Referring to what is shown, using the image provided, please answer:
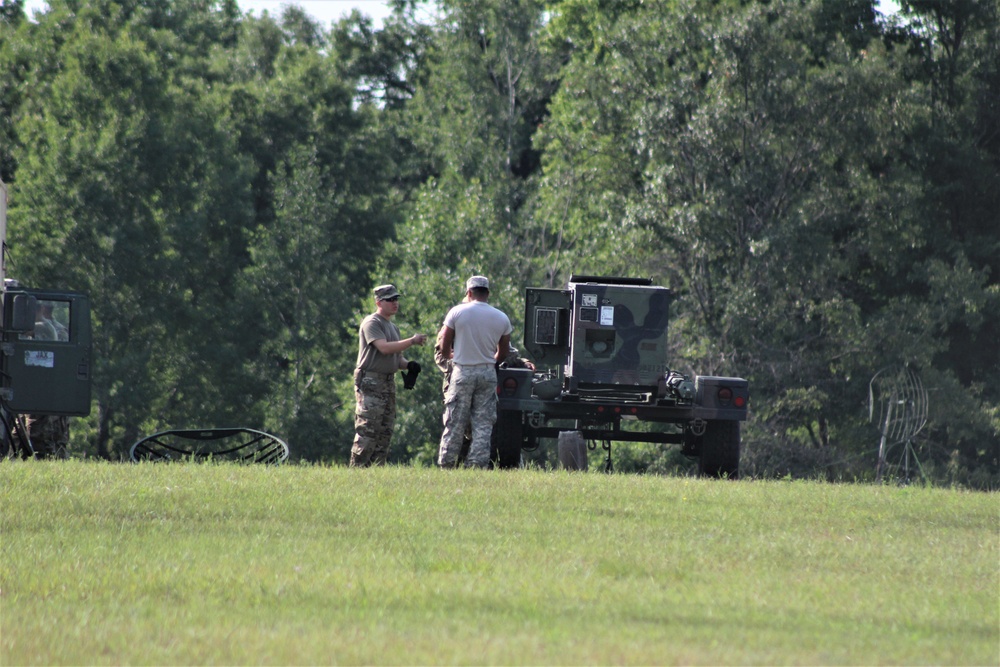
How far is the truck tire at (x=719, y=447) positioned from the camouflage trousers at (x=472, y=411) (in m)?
3.23

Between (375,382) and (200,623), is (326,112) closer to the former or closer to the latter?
(375,382)

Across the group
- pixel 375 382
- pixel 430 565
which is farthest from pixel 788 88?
pixel 430 565

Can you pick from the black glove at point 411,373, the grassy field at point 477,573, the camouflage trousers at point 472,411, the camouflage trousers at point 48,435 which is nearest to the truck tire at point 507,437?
the black glove at point 411,373

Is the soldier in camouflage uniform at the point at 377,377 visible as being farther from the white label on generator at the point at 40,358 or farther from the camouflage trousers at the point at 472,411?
the white label on generator at the point at 40,358

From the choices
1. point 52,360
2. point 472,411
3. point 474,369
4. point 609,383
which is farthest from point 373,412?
point 52,360

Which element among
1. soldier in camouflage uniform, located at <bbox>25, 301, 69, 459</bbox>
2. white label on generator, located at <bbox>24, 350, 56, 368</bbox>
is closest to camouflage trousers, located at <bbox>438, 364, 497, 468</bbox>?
white label on generator, located at <bbox>24, 350, 56, 368</bbox>

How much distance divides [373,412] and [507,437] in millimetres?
2736

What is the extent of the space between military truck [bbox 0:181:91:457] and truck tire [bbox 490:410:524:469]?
15.1ft

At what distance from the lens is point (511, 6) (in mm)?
49719

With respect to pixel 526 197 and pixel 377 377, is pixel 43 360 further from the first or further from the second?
pixel 526 197

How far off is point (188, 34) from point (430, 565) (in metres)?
46.2

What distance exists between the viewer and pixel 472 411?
14008 millimetres

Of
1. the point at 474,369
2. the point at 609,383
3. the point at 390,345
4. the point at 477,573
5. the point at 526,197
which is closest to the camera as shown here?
the point at 477,573

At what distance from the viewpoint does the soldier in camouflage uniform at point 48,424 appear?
17.7 meters
